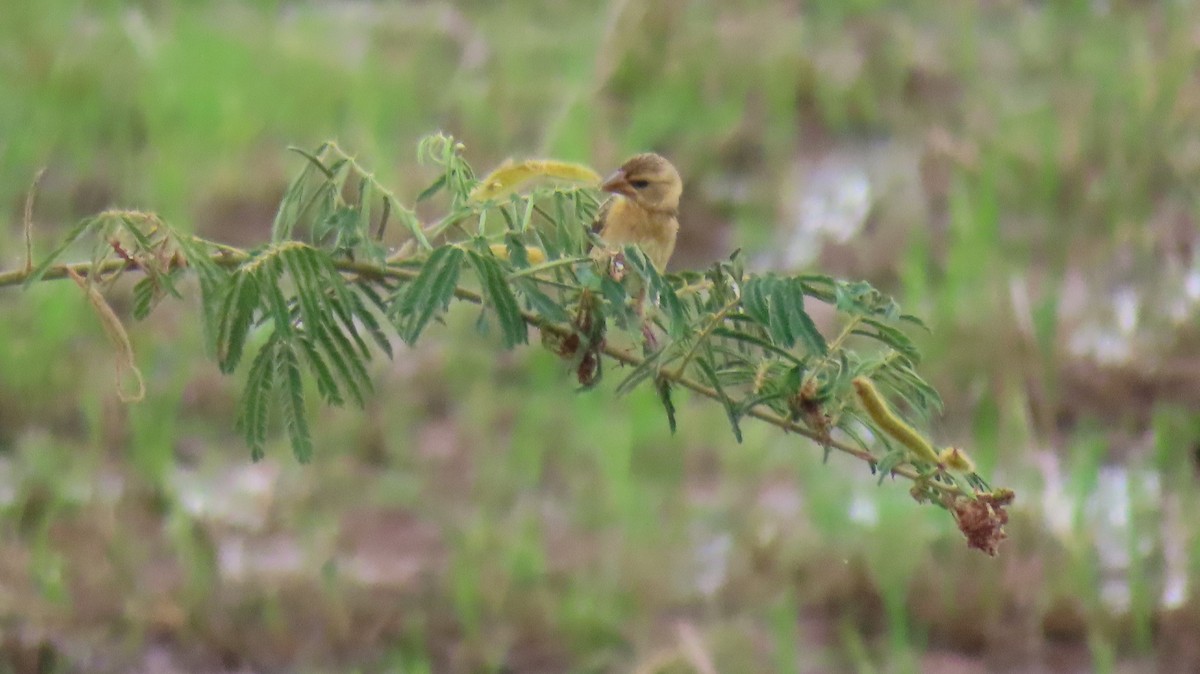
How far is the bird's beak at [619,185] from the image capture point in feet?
7.56

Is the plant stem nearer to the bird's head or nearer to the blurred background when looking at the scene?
the bird's head

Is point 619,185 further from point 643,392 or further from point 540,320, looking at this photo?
point 643,392

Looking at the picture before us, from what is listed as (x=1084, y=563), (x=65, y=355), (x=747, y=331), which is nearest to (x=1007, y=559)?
(x=1084, y=563)

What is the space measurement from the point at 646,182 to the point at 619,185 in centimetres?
6

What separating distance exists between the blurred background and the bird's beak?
1177 millimetres

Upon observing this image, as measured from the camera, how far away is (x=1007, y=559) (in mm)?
3564

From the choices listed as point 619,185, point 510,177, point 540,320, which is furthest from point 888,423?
point 619,185

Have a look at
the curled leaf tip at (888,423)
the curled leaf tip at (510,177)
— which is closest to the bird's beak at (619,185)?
the curled leaf tip at (510,177)

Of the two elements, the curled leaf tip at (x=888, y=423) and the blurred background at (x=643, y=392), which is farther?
the blurred background at (x=643, y=392)

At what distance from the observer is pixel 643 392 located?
A: 13.5 feet

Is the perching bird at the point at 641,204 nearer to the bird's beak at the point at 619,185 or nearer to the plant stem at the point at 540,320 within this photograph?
the bird's beak at the point at 619,185

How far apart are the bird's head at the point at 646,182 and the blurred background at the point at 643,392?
3.76ft

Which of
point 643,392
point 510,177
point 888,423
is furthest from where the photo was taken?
point 643,392

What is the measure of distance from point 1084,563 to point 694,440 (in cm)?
104
